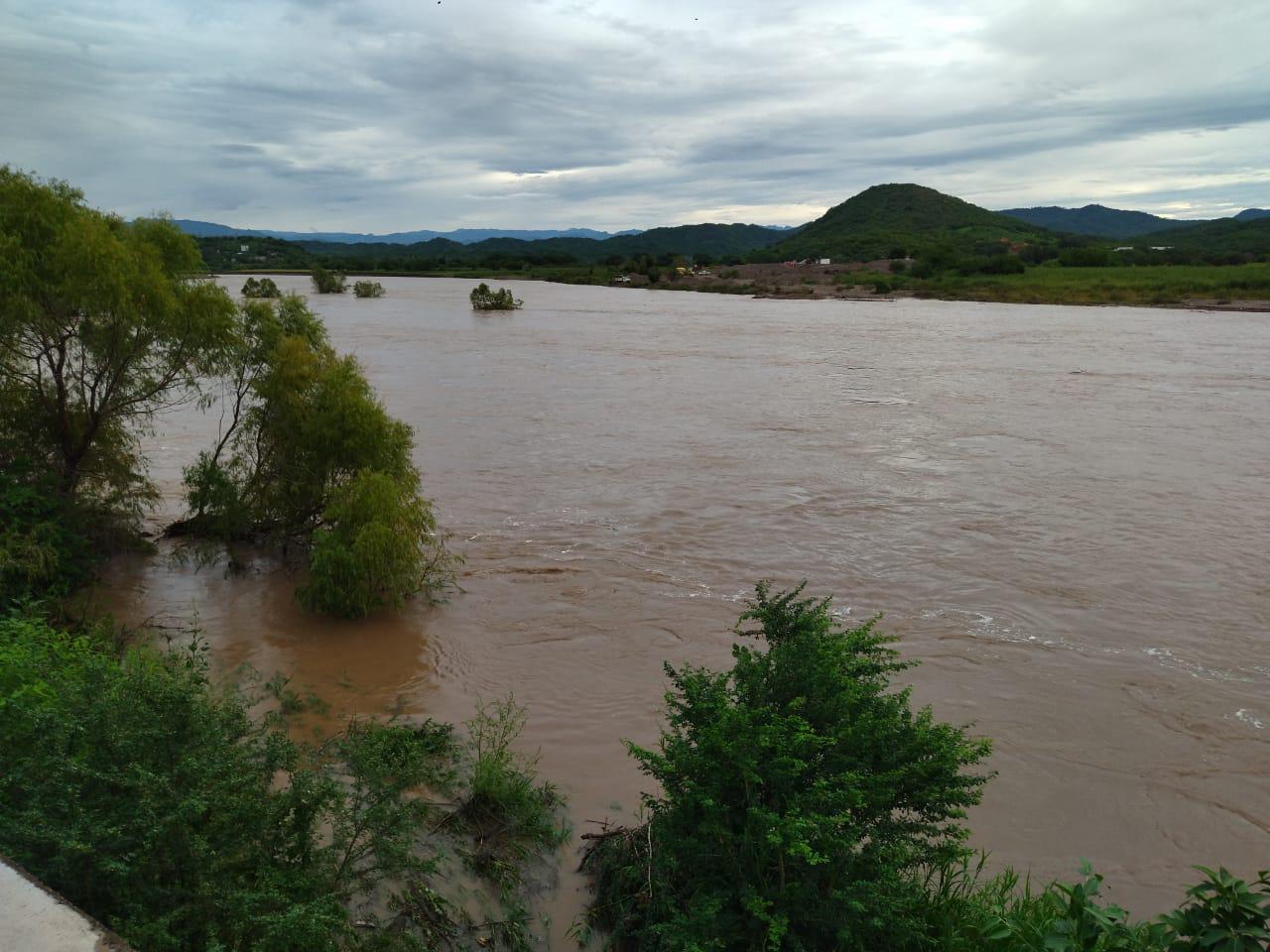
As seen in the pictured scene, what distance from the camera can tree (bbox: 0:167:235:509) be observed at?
10102 millimetres

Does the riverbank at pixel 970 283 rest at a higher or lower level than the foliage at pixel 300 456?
higher

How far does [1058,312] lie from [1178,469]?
155ft

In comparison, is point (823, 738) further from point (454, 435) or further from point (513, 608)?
point (454, 435)

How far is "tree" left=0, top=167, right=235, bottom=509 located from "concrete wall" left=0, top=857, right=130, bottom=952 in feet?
27.8

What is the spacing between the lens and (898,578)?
12.5m

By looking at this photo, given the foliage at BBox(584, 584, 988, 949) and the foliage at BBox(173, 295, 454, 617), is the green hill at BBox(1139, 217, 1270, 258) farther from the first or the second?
the foliage at BBox(584, 584, 988, 949)

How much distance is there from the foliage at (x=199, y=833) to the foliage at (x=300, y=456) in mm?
5690

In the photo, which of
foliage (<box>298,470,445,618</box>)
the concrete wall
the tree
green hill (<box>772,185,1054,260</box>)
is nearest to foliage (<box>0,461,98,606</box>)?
the tree

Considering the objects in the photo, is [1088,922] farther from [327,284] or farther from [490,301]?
[327,284]

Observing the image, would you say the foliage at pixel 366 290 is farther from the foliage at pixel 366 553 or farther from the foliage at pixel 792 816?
the foliage at pixel 792 816

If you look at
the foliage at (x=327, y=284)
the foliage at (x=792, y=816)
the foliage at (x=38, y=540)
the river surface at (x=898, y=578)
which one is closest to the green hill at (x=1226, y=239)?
the river surface at (x=898, y=578)

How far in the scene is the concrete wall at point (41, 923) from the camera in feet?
11.3

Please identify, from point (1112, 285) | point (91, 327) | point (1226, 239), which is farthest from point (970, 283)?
point (91, 327)

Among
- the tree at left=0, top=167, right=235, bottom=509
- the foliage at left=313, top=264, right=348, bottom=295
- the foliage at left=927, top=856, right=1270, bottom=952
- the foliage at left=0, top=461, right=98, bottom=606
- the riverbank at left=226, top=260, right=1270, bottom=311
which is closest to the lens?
the foliage at left=927, top=856, right=1270, bottom=952
